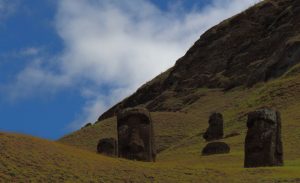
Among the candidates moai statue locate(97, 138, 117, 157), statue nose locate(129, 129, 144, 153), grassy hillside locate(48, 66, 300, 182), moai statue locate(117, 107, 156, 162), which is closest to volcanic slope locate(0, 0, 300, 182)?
grassy hillside locate(48, 66, 300, 182)

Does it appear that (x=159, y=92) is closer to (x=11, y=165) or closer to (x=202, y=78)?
(x=202, y=78)

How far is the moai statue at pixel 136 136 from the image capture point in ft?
120

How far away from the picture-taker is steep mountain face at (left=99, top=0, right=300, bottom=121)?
4232 inches

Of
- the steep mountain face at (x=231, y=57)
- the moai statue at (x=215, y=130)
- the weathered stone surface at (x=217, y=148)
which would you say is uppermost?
the steep mountain face at (x=231, y=57)

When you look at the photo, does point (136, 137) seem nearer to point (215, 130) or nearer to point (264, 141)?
point (264, 141)

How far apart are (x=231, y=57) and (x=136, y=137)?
8496 cm

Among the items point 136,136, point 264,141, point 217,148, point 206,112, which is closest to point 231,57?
point 206,112

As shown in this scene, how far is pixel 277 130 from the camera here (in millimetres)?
34625

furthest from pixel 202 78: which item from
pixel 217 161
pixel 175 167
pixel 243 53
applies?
pixel 175 167

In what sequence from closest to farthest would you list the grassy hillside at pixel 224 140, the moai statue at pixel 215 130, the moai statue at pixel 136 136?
the grassy hillside at pixel 224 140
the moai statue at pixel 136 136
the moai statue at pixel 215 130

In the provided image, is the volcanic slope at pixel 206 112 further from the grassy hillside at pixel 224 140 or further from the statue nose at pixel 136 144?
the statue nose at pixel 136 144

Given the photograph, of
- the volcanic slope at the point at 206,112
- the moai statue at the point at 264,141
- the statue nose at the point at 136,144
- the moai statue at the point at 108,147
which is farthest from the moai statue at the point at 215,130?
the moai statue at the point at 264,141

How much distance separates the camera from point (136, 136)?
36.8 m

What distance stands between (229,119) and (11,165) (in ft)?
166
